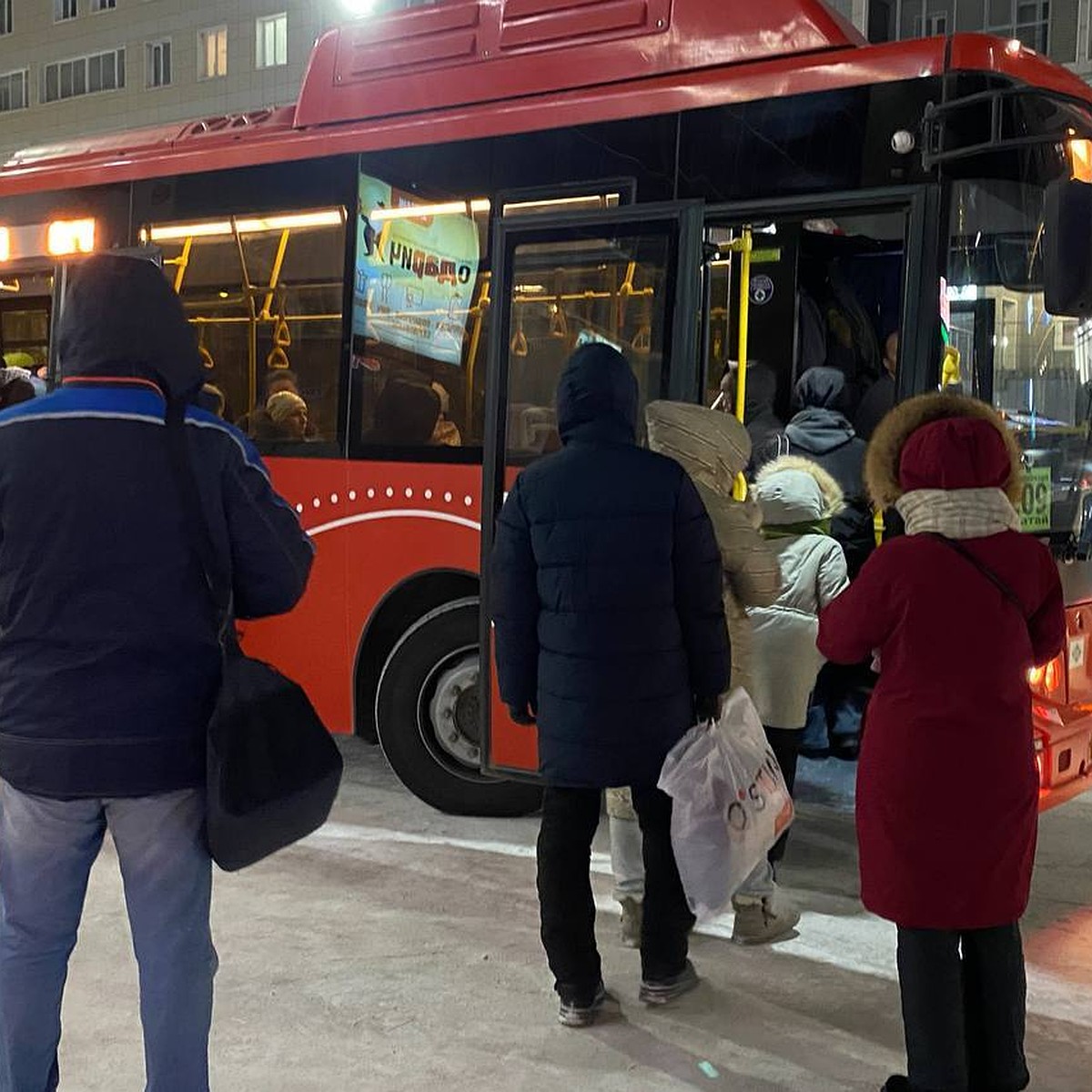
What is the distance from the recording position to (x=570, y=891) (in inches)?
153

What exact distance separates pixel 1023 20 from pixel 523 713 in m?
21.4

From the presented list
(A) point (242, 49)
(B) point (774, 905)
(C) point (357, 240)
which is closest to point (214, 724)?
(B) point (774, 905)

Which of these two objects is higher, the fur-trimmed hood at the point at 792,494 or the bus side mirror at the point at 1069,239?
the bus side mirror at the point at 1069,239

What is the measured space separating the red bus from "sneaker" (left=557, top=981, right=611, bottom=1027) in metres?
1.82

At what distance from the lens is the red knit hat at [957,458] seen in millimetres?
3168

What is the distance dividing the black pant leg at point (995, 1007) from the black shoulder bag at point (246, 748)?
155cm

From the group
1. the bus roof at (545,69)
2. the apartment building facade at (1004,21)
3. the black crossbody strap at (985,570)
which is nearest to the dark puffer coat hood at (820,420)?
the bus roof at (545,69)

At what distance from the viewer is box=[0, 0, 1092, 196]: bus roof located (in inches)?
206

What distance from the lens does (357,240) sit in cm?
629

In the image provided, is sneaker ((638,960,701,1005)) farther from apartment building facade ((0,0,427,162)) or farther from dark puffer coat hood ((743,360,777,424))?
apartment building facade ((0,0,427,162))

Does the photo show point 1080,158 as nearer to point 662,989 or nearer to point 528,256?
point 528,256

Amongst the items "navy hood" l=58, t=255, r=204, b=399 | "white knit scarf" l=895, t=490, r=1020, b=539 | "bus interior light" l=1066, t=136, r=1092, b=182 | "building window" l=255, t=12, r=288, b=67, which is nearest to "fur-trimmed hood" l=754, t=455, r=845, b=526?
"bus interior light" l=1066, t=136, r=1092, b=182

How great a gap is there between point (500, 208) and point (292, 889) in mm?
2899

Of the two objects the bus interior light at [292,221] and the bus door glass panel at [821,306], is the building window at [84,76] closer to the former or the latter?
the bus interior light at [292,221]
